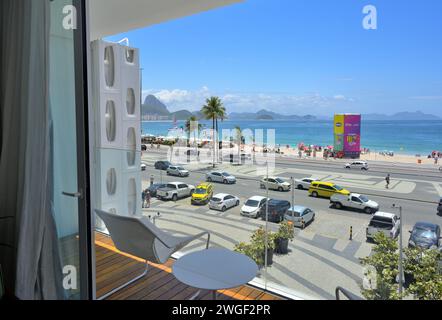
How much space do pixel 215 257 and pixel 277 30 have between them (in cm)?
3142

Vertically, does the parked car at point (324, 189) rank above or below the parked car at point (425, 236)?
above

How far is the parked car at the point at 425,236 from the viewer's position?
188cm

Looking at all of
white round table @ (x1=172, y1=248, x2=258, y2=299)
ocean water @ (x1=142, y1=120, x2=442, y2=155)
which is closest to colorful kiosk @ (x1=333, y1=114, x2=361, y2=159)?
white round table @ (x1=172, y1=248, x2=258, y2=299)

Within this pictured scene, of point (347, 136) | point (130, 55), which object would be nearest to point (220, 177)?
point (347, 136)

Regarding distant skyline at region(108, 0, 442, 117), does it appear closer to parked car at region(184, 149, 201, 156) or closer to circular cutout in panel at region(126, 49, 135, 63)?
circular cutout in panel at region(126, 49, 135, 63)

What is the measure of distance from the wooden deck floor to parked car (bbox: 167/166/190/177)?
0.93m

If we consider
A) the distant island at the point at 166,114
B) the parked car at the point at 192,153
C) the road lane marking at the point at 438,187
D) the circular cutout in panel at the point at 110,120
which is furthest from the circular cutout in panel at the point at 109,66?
the distant island at the point at 166,114

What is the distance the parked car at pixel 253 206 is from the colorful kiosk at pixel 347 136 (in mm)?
1390

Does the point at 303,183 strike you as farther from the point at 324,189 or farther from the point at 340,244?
the point at 340,244

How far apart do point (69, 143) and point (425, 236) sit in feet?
7.33

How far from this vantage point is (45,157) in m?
1.70

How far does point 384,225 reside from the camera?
2008mm

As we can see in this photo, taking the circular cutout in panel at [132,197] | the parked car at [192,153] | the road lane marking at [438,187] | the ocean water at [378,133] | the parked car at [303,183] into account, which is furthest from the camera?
the ocean water at [378,133]

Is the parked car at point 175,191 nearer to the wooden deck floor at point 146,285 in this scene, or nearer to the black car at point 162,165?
the black car at point 162,165
